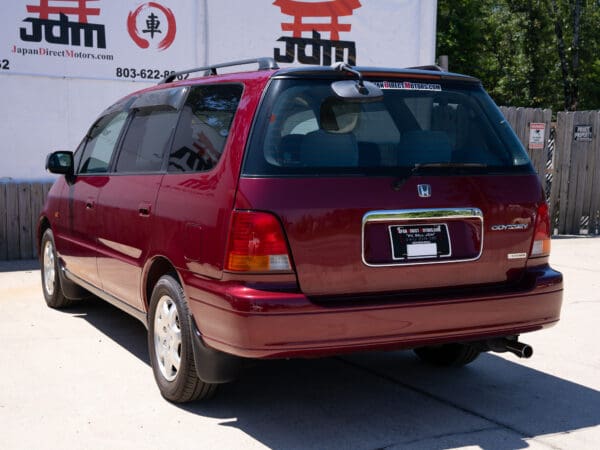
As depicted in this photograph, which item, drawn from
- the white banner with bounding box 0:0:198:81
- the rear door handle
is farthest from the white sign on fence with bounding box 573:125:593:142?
the rear door handle

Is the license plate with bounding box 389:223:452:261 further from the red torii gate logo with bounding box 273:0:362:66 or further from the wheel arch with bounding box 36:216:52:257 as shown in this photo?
the red torii gate logo with bounding box 273:0:362:66

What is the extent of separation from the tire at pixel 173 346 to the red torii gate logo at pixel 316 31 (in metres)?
7.74

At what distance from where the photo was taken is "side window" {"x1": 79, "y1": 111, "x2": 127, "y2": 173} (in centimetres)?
577

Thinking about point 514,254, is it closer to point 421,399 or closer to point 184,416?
point 421,399

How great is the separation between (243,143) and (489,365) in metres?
2.62

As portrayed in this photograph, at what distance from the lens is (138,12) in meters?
10.8

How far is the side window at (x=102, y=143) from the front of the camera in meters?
5.77

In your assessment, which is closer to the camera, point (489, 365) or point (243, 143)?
point (243, 143)

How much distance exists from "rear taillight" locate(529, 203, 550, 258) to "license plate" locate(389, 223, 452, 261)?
604 millimetres

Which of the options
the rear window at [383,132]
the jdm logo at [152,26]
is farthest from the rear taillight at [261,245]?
the jdm logo at [152,26]

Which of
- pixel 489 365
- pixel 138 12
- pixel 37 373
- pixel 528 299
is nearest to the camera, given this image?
pixel 528 299

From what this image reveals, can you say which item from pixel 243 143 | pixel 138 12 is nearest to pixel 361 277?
pixel 243 143

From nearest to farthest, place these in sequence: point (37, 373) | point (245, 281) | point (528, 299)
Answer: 1. point (245, 281)
2. point (528, 299)
3. point (37, 373)

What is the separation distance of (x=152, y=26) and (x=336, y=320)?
8165 millimetres
